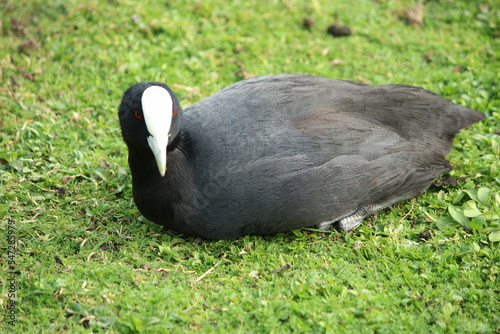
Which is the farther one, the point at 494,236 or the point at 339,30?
the point at 339,30

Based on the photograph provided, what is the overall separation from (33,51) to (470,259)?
4592 mm

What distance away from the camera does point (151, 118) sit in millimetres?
3252

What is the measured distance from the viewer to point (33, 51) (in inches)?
222

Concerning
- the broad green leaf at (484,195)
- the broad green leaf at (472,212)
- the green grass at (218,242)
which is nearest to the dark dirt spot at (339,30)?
the green grass at (218,242)

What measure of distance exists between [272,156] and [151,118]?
0.85 meters

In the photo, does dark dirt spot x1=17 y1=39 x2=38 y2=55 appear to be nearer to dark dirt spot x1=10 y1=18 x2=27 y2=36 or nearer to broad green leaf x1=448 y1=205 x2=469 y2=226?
dark dirt spot x1=10 y1=18 x2=27 y2=36

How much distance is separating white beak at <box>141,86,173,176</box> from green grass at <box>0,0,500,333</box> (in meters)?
0.72

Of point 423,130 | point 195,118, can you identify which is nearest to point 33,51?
point 195,118

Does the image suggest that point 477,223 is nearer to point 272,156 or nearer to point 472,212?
point 472,212

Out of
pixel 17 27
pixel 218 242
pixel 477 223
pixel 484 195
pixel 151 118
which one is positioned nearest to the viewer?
pixel 151 118

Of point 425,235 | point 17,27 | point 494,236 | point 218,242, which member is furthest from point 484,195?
point 17,27

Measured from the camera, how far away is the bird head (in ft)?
10.7

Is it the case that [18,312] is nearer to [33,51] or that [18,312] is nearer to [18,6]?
[33,51]

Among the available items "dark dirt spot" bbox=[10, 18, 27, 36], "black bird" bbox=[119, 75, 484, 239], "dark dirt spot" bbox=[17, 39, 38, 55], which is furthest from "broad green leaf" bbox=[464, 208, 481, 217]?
"dark dirt spot" bbox=[10, 18, 27, 36]
